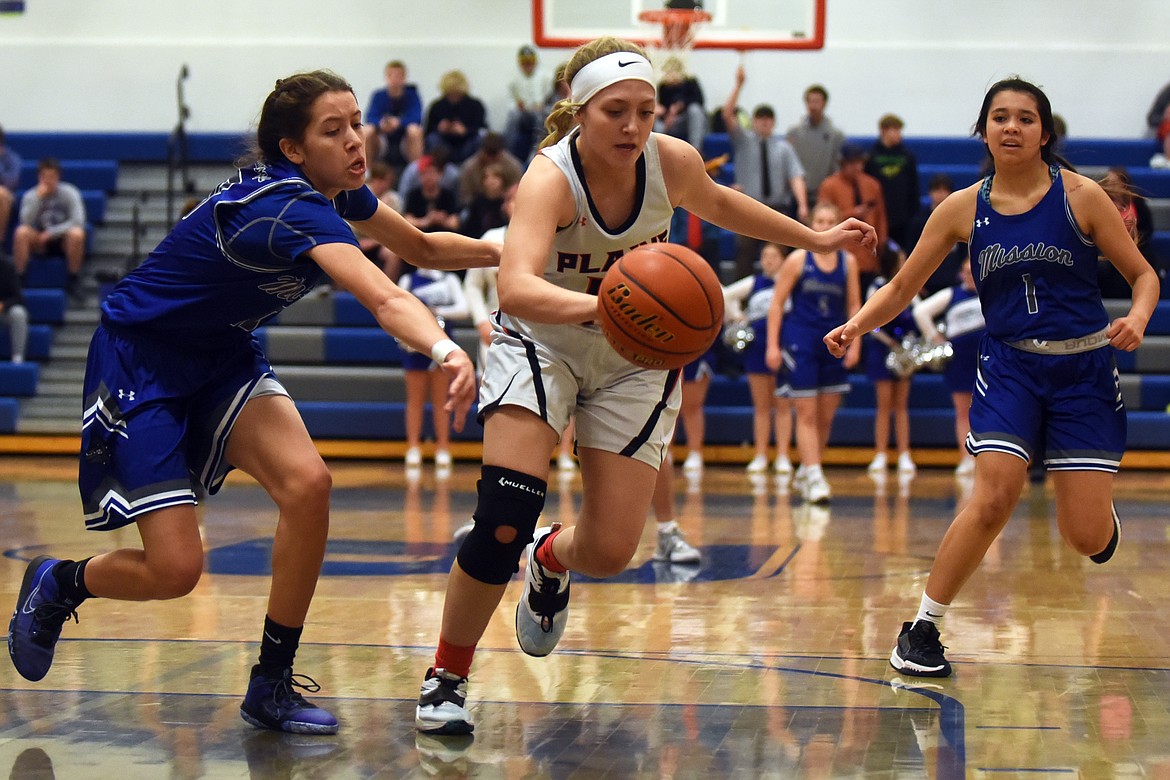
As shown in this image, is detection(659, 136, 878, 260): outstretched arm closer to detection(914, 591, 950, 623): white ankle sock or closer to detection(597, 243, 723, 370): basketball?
detection(597, 243, 723, 370): basketball

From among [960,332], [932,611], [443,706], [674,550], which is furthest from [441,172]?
[443,706]

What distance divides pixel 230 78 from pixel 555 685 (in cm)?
1295

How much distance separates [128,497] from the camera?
3.72 m

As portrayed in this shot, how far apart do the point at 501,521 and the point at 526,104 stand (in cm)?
1157

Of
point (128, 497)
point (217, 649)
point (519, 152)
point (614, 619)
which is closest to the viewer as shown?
point (128, 497)

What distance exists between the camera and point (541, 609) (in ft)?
14.1

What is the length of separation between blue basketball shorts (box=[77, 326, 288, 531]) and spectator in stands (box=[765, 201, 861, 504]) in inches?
228

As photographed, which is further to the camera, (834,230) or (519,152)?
(519,152)

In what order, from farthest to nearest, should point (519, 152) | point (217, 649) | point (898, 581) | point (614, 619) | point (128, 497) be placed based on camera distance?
point (519, 152)
point (898, 581)
point (614, 619)
point (217, 649)
point (128, 497)

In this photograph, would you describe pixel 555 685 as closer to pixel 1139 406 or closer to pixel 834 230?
pixel 834 230

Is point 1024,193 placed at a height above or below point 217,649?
above

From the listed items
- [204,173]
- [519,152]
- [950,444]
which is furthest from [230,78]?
[950,444]

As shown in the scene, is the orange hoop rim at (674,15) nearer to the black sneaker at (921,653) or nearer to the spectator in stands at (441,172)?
the spectator in stands at (441,172)

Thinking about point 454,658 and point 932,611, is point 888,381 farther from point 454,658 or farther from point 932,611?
point 454,658
